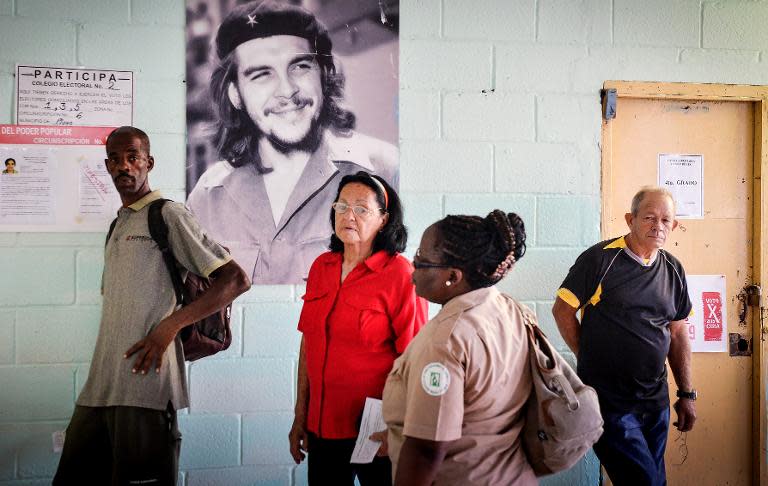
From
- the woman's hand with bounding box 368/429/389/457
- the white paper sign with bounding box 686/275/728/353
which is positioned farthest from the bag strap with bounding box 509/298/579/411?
the white paper sign with bounding box 686/275/728/353

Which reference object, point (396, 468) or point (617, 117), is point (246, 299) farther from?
point (617, 117)

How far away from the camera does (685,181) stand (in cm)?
294

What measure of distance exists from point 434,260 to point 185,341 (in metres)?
0.96

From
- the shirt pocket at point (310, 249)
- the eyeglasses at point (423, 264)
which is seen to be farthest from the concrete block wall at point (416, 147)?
the eyeglasses at point (423, 264)

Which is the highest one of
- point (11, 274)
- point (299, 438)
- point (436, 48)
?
point (436, 48)

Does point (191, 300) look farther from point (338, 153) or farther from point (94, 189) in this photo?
point (338, 153)

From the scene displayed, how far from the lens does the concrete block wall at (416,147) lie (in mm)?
2488

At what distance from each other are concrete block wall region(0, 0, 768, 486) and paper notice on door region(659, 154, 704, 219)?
347mm

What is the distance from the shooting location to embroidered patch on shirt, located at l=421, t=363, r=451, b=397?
1.26 m

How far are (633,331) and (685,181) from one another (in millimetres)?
964

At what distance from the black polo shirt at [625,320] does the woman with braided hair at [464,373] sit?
3.44ft

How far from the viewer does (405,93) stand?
2.69 metres

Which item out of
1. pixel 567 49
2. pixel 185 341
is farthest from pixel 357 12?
pixel 185 341

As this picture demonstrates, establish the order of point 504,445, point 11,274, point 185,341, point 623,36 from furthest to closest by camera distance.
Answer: point 623,36
point 11,274
point 185,341
point 504,445
